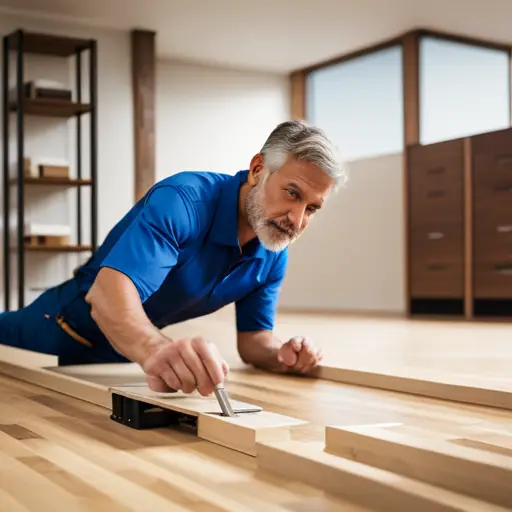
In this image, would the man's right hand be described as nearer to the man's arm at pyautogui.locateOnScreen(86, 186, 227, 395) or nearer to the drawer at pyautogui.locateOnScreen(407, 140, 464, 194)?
the man's arm at pyautogui.locateOnScreen(86, 186, 227, 395)

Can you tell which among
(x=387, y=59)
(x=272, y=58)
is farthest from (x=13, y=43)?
(x=387, y=59)

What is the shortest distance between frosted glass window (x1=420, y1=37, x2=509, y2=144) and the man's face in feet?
15.7

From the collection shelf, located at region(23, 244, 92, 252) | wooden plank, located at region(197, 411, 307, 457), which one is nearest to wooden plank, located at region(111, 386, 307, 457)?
wooden plank, located at region(197, 411, 307, 457)

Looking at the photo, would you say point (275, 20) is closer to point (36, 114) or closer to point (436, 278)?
point (36, 114)

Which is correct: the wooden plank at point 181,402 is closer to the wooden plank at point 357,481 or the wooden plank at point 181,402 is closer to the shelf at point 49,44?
the wooden plank at point 357,481

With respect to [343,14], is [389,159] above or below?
below

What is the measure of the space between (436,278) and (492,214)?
0.68m

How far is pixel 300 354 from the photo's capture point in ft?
7.36

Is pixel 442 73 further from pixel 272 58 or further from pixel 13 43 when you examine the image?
pixel 13 43

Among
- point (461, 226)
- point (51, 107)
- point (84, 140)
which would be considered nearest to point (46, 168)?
point (51, 107)

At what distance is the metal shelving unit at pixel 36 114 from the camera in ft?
17.9

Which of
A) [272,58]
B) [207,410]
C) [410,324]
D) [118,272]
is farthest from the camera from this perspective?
[272,58]

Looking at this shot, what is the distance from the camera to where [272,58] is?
709 cm

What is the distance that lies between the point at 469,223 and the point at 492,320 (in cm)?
72
